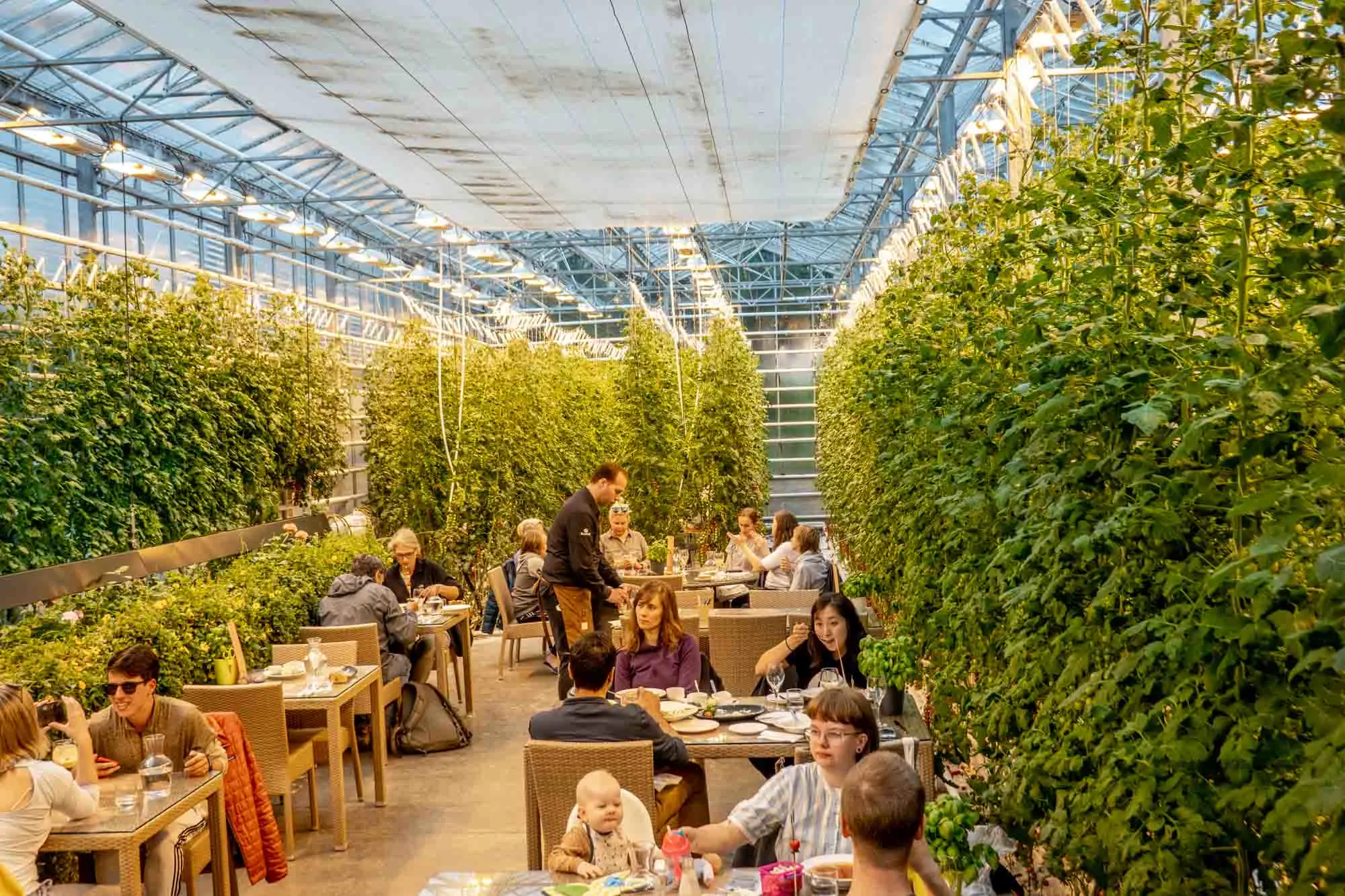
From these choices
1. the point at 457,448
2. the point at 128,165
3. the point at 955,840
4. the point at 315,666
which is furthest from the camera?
the point at 457,448

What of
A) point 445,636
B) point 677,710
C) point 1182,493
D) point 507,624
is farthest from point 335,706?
point 1182,493

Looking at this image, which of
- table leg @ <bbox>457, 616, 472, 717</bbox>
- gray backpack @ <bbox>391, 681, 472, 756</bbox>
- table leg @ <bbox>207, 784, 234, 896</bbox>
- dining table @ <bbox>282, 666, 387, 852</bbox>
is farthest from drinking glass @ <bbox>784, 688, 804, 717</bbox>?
table leg @ <bbox>457, 616, 472, 717</bbox>

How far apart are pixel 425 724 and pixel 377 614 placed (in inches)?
32.2

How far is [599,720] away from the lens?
178 inches

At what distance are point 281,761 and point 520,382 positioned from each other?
8.04 metres

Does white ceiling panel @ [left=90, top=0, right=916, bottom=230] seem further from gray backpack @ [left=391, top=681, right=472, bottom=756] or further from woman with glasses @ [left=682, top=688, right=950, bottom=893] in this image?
gray backpack @ [left=391, top=681, right=472, bottom=756]

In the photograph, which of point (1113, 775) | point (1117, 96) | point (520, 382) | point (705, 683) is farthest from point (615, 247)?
point (1113, 775)

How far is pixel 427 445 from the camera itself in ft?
40.9

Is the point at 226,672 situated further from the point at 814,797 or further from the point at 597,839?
the point at 814,797

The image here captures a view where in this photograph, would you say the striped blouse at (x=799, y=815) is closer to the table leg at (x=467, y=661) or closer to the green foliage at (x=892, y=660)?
the green foliage at (x=892, y=660)

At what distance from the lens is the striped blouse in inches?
151

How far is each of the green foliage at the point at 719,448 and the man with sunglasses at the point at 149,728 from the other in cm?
859

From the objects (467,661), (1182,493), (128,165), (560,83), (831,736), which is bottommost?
(467,661)

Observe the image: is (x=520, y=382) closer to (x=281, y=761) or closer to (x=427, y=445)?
(x=427, y=445)
